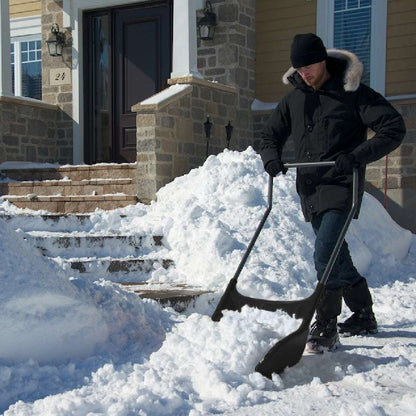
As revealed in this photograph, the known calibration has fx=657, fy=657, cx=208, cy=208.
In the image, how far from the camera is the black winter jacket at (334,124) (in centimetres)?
383

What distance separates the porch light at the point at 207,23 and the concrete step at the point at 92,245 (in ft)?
15.1

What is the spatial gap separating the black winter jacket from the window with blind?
5944 millimetres

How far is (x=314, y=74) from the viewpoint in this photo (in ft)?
12.8

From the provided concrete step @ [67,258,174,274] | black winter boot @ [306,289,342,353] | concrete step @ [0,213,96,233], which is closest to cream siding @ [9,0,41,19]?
concrete step @ [0,213,96,233]

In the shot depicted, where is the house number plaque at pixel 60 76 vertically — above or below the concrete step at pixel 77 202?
above

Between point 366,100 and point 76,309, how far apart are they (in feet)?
6.73

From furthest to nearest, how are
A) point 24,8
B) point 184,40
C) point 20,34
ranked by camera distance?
point 20,34 → point 24,8 → point 184,40

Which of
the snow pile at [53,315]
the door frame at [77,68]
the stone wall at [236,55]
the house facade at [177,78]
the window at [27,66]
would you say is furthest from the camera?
the window at [27,66]

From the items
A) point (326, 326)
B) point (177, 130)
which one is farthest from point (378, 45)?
point (326, 326)

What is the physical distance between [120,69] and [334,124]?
7544mm

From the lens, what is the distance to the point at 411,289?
593 centimetres

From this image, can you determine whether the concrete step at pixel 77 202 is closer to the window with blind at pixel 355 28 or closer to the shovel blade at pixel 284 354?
the window with blind at pixel 355 28

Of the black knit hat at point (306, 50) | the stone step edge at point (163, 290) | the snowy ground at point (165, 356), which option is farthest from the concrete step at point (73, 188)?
the black knit hat at point (306, 50)

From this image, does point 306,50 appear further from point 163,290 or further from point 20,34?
point 20,34
